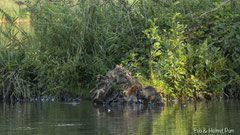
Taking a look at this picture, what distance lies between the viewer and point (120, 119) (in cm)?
1107

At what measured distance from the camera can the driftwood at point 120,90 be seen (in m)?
14.4

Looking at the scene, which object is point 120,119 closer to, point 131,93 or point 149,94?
point 149,94

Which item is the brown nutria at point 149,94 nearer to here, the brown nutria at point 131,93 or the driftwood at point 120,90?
the driftwood at point 120,90

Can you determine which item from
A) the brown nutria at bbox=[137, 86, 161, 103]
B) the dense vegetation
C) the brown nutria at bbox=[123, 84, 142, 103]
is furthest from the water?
the dense vegetation

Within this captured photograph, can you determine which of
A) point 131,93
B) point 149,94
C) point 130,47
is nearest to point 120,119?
point 149,94

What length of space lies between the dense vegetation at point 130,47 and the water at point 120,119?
1449 millimetres

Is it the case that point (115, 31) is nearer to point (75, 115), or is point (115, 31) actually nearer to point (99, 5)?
point (99, 5)

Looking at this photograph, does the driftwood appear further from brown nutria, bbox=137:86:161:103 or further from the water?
the water

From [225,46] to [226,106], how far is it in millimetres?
3231

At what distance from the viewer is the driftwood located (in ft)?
47.1

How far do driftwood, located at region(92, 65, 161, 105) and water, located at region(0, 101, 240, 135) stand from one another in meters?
0.54

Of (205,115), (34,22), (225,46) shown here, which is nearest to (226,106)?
(205,115)

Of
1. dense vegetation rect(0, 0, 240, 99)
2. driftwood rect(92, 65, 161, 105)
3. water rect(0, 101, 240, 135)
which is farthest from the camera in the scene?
dense vegetation rect(0, 0, 240, 99)

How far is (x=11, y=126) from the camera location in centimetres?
1038
